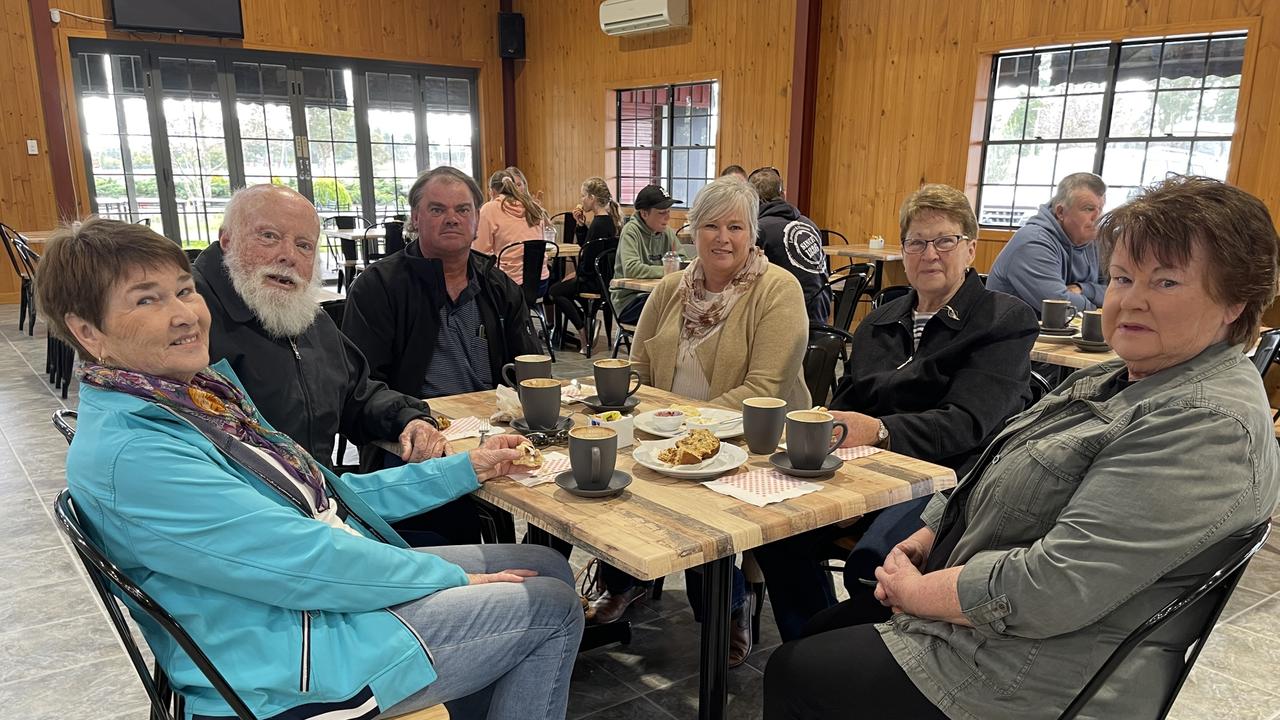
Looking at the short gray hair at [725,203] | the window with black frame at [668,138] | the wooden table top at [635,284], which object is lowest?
the wooden table top at [635,284]

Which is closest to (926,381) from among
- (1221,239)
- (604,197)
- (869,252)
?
(1221,239)

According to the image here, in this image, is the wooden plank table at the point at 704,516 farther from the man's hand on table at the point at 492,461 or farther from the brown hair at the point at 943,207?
the brown hair at the point at 943,207

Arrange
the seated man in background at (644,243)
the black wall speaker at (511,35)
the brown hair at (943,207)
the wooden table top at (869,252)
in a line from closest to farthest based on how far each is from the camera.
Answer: the brown hair at (943,207), the seated man in background at (644,243), the wooden table top at (869,252), the black wall speaker at (511,35)

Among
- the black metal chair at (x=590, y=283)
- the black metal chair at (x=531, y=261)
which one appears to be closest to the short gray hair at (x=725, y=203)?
the black metal chair at (x=531, y=261)

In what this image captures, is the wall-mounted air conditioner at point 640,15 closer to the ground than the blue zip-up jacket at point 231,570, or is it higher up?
higher up

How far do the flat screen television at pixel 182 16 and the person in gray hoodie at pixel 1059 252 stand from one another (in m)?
8.39

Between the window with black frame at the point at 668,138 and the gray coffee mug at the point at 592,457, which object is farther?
the window with black frame at the point at 668,138

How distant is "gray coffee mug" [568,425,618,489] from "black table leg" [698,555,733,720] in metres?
0.27

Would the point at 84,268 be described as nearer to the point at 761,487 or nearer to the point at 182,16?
the point at 761,487

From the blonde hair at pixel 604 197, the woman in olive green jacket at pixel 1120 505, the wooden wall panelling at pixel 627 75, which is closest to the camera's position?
the woman in olive green jacket at pixel 1120 505

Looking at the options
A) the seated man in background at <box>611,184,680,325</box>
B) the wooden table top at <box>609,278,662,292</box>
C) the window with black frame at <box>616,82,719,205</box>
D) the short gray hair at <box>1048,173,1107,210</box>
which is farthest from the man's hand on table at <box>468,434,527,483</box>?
the window with black frame at <box>616,82,719,205</box>

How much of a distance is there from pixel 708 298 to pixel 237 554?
5.18 ft

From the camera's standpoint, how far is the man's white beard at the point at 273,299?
191 cm

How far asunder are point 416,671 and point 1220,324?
1217mm
